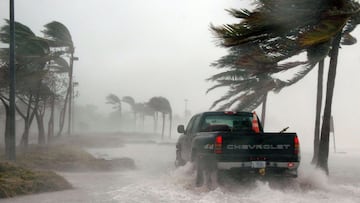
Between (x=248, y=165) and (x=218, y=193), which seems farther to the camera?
(x=248, y=165)

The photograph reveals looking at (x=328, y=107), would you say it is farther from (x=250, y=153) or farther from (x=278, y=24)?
(x=250, y=153)

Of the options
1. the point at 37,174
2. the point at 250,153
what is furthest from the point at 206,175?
the point at 37,174

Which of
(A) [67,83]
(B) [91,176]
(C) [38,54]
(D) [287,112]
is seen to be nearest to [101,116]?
(D) [287,112]

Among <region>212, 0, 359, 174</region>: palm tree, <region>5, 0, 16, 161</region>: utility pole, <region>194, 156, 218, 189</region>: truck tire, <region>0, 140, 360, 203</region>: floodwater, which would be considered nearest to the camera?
<region>0, 140, 360, 203</region>: floodwater

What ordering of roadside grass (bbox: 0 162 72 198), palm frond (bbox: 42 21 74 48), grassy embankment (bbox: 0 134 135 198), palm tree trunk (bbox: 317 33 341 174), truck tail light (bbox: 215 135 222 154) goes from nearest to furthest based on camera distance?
1. truck tail light (bbox: 215 135 222 154)
2. roadside grass (bbox: 0 162 72 198)
3. grassy embankment (bbox: 0 134 135 198)
4. palm tree trunk (bbox: 317 33 341 174)
5. palm frond (bbox: 42 21 74 48)

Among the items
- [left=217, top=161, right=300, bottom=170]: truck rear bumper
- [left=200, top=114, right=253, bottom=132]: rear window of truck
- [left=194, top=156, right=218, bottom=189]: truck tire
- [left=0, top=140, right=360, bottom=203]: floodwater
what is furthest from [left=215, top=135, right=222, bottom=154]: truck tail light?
[left=200, top=114, right=253, bottom=132]: rear window of truck

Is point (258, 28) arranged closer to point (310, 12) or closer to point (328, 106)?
point (310, 12)

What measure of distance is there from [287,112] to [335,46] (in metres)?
41.1

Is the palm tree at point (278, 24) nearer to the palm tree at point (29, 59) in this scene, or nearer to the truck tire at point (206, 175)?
the truck tire at point (206, 175)

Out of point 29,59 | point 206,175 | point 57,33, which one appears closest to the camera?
point 206,175

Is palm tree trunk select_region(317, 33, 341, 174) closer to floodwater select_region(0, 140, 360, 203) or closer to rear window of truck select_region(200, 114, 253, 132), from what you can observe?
floodwater select_region(0, 140, 360, 203)

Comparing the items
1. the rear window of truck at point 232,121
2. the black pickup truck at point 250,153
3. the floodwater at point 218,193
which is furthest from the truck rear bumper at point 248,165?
the rear window of truck at point 232,121

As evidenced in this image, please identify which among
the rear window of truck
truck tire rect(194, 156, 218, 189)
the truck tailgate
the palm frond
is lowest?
truck tire rect(194, 156, 218, 189)

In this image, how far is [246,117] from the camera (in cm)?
1132
